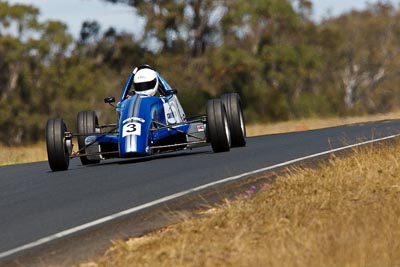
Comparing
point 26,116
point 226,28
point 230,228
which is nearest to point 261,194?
point 230,228

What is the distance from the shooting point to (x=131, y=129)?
16.6 metres

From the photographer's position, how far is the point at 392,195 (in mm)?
10055

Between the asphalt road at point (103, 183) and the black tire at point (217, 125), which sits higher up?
the black tire at point (217, 125)

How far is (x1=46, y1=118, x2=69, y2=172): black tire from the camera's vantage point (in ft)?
55.0

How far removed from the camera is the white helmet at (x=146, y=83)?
60.0ft

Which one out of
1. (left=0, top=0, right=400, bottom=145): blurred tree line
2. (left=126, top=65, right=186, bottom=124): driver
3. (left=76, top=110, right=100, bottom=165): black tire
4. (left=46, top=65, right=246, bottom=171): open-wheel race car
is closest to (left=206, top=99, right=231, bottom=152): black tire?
(left=46, top=65, right=246, bottom=171): open-wheel race car

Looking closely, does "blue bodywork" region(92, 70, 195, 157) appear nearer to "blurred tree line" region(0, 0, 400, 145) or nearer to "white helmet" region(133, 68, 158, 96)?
"white helmet" region(133, 68, 158, 96)

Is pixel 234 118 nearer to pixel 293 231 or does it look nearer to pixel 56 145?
pixel 56 145

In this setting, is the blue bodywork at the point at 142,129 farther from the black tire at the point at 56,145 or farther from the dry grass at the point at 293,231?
the dry grass at the point at 293,231

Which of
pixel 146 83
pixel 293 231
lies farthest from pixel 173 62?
pixel 293 231

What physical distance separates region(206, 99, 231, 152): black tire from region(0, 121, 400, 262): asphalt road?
219 millimetres

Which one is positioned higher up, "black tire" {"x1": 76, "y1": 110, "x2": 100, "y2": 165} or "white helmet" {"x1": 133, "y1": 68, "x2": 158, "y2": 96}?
"white helmet" {"x1": 133, "y1": 68, "x2": 158, "y2": 96}

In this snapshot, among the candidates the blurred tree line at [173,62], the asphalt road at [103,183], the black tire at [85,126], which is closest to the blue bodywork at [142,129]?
the asphalt road at [103,183]

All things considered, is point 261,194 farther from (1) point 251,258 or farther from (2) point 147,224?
(1) point 251,258
